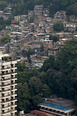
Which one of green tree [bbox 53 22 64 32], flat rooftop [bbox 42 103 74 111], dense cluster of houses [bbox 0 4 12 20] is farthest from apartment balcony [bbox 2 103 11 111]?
dense cluster of houses [bbox 0 4 12 20]

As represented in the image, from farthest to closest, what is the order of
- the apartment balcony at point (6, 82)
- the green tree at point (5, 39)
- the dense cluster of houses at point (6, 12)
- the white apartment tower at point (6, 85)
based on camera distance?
the dense cluster of houses at point (6, 12) < the green tree at point (5, 39) < the apartment balcony at point (6, 82) < the white apartment tower at point (6, 85)

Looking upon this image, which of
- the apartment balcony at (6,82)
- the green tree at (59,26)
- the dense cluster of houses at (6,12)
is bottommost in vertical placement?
the apartment balcony at (6,82)

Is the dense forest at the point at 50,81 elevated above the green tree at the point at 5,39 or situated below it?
below

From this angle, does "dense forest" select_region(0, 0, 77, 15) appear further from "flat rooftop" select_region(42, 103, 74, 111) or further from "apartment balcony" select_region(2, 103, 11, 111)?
"apartment balcony" select_region(2, 103, 11, 111)

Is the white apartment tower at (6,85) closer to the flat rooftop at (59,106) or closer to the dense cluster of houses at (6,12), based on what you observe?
the flat rooftop at (59,106)

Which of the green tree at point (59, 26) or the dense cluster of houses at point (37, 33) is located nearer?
the dense cluster of houses at point (37, 33)

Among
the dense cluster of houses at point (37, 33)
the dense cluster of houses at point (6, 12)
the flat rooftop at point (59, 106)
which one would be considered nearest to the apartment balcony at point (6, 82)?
the flat rooftop at point (59, 106)

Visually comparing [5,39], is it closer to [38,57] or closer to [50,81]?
[38,57]

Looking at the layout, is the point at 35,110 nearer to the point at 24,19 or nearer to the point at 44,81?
the point at 44,81
